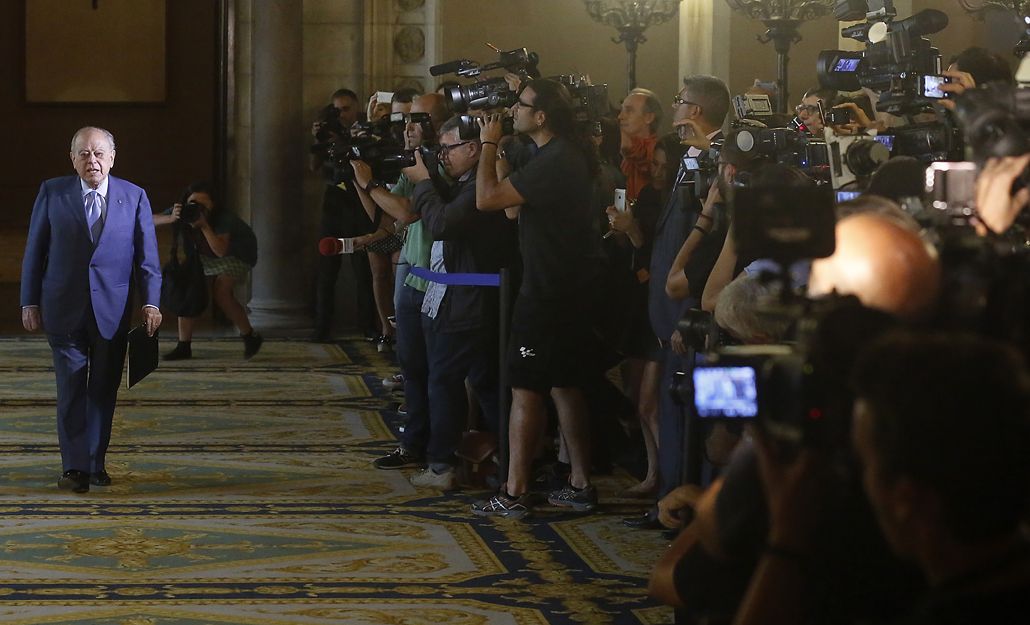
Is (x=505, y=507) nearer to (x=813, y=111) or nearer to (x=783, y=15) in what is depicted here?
(x=813, y=111)

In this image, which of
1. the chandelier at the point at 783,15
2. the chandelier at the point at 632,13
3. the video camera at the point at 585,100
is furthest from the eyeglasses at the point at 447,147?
the chandelier at the point at 632,13

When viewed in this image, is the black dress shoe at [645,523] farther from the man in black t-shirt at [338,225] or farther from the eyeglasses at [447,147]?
the man in black t-shirt at [338,225]

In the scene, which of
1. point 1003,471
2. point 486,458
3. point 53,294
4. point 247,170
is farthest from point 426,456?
point 247,170

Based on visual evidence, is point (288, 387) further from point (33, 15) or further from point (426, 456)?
point (33, 15)

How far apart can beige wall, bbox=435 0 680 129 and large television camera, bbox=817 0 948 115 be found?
8.38 m

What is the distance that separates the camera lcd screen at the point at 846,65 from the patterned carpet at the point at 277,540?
1750mm

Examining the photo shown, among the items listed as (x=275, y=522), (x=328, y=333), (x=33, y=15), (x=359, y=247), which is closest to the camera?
(x=275, y=522)

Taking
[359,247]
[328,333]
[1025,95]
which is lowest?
[328,333]

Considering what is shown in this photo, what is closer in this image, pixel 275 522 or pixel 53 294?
pixel 275 522

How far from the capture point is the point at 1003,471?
71.0 inches

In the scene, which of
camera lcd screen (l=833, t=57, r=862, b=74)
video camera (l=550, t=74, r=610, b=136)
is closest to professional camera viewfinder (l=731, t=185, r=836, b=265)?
camera lcd screen (l=833, t=57, r=862, b=74)

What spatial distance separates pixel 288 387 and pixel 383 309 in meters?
1.63

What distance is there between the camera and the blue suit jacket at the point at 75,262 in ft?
23.6

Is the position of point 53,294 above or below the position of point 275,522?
above
